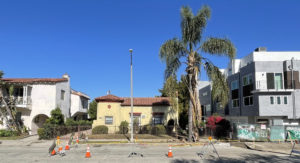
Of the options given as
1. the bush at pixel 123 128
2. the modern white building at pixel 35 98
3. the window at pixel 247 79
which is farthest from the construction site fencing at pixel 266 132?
the modern white building at pixel 35 98

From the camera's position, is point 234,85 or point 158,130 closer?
point 158,130

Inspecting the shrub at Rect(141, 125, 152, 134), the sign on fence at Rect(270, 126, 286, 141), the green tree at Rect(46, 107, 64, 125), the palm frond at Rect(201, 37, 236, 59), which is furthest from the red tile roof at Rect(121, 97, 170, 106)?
the sign on fence at Rect(270, 126, 286, 141)

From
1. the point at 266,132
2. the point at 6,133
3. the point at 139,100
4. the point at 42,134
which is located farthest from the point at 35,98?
the point at 266,132

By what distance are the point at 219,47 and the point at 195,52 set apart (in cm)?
194

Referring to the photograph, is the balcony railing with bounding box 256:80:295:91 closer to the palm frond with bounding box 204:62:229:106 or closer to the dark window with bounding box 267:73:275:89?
the dark window with bounding box 267:73:275:89

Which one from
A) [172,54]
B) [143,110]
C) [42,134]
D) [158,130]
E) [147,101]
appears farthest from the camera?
[147,101]

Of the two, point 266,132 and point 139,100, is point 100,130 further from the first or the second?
point 266,132

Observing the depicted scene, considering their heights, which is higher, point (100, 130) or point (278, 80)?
point (278, 80)

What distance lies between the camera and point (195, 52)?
59.5ft

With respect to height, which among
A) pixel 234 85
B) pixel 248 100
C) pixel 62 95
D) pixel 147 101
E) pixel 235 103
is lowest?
pixel 235 103

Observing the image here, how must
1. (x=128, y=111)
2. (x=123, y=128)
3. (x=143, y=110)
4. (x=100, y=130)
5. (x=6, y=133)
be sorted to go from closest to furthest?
(x=6, y=133), (x=100, y=130), (x=123, y=128), (x=128, y=111), (x=143, y=110)

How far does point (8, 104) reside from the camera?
22.7 meters

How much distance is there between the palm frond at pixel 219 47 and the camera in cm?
1698

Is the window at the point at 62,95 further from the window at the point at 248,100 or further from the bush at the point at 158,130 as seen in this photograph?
the window at the point at 248,100
